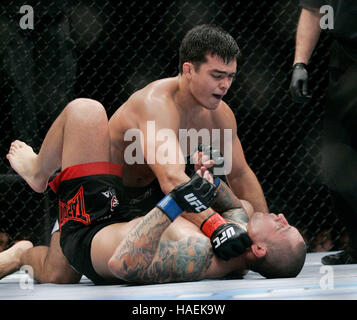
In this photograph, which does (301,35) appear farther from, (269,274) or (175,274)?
(175,274)

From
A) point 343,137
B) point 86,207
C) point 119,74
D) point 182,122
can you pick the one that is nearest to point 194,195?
point 86,207

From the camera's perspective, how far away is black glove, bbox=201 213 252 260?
52.3 inches

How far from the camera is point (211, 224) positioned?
4.62ft

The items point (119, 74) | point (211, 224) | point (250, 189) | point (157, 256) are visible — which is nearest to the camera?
point (157, 256)

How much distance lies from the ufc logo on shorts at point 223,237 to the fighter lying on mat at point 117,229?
0.07ft

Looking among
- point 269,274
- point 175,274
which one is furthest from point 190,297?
point 269,274

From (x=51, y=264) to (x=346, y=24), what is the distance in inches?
50.6

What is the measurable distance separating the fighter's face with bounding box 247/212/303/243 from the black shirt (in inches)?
30.8

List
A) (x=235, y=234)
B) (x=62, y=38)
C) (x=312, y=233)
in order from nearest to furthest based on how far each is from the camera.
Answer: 1. (x=235, y=234)
2. (x=62, y=38)
3. (x=312, y=233)

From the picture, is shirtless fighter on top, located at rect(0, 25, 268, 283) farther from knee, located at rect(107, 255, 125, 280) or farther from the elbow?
knee, located at rect(107, 255, 125, 280)

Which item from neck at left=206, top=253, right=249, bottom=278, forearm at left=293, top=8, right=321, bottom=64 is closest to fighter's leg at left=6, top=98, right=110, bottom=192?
neck at left=206, top=253, right=249, bottom=278

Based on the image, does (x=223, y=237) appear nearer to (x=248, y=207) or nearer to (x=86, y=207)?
(x=86, y=207)

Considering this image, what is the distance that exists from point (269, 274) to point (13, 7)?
6.33ft

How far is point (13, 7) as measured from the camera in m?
2.60
